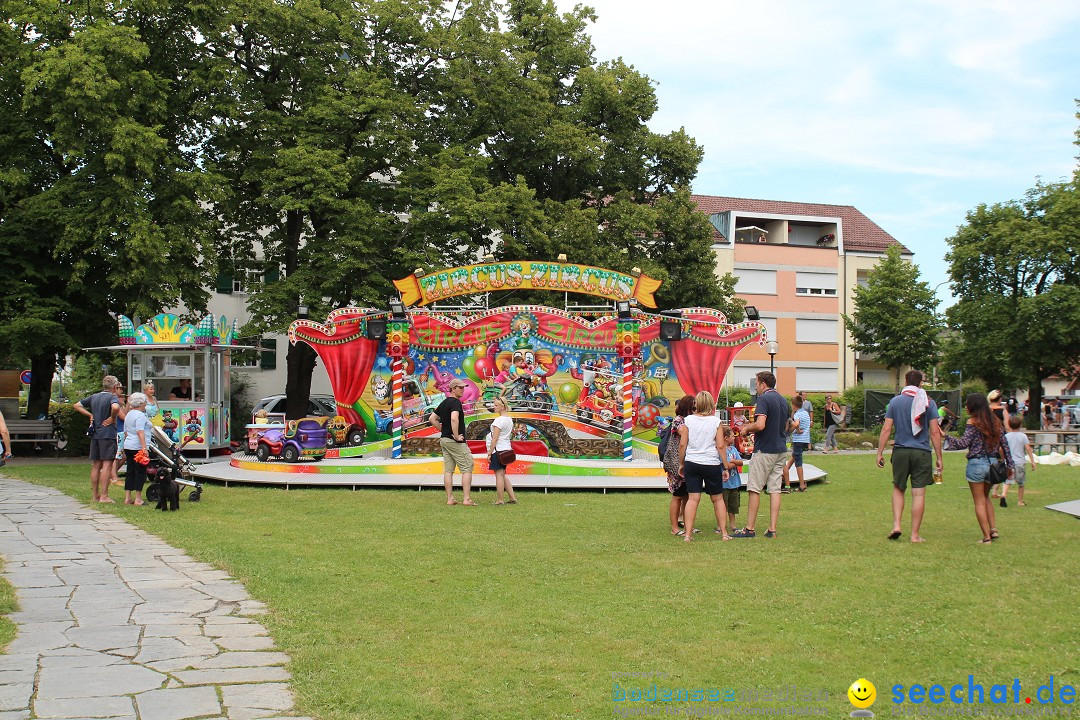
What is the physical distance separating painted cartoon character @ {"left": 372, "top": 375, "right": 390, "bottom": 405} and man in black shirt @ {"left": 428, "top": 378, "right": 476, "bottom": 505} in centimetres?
700

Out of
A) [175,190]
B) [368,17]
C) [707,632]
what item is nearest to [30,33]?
[175,190]

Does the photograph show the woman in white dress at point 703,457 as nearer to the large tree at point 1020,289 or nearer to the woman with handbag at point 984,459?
the woman with handbag at point 984,459

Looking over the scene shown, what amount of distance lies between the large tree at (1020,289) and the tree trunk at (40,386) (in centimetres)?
3741

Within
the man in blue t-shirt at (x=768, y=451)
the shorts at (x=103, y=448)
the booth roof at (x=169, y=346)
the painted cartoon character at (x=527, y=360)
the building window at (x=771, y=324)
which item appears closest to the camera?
the man in blue t-shirt at (x=768, y=451)

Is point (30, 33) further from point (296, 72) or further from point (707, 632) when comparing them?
point (707, 632)

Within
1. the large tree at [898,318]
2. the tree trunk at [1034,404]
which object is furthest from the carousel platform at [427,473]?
the tree trunk at [1034,404]

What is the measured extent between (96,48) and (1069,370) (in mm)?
41253

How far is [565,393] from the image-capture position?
2153 cm

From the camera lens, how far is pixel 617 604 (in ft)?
25.5

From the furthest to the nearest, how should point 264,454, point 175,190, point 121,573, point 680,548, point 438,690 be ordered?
point 175,190
point 264,454
point 680,548
point 121,573
point 438,690

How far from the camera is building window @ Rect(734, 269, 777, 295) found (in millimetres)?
52812

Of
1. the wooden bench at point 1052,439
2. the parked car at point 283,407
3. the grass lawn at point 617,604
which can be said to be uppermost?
the parked car at point 283,407

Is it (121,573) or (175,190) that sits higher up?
(175,190)

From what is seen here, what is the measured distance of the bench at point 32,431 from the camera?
26047 mm
